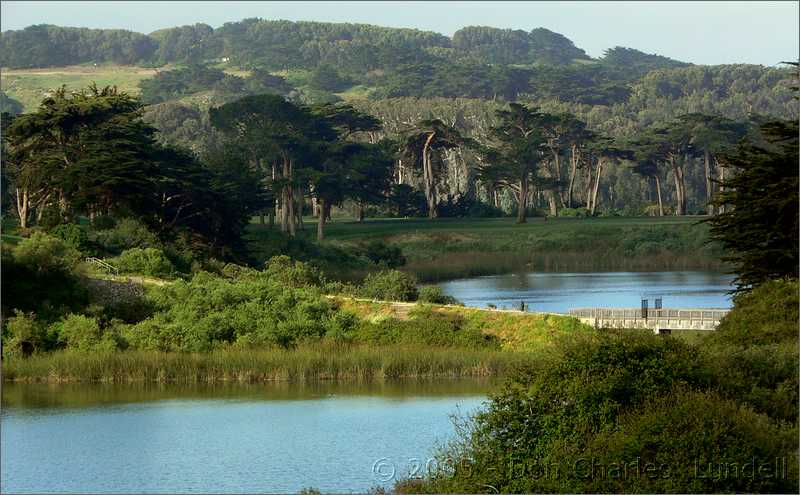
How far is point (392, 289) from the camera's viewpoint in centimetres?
6462

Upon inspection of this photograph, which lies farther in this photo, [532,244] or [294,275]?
[532,244]

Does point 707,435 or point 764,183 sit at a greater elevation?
point 764,183

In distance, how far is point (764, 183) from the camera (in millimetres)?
49188

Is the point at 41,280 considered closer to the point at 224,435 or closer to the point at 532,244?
the point at 224,435

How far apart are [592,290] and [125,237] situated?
24621mm

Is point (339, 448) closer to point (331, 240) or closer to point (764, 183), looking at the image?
point (764, 183)

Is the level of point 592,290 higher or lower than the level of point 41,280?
lower

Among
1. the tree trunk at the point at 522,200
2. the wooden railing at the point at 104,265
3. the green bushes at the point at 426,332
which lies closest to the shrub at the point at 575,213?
the tree trunk at the point at 522,200

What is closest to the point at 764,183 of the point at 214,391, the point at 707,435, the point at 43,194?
the point at 214,391

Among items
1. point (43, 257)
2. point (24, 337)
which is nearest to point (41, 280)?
point (43, 257)

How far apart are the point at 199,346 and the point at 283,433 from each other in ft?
45.9

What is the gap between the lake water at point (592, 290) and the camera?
7131cm

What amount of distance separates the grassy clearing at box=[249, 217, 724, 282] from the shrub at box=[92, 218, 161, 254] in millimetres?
24666

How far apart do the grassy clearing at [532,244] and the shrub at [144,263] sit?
31.8 meters
